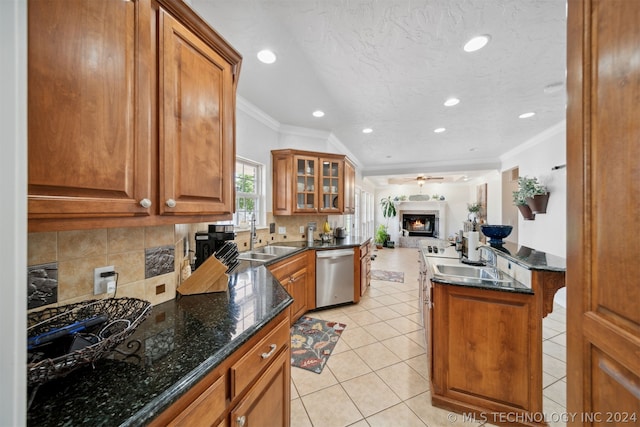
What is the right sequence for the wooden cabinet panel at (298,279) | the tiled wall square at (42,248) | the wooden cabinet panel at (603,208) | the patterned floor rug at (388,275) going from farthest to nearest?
the patterned floor rug at (388,275), the wooden cabinet panel at (298,279), the tiled wall square at (42,248), the wooden cabinet panel at (603,208)

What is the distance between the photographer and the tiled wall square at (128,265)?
1.05 meters

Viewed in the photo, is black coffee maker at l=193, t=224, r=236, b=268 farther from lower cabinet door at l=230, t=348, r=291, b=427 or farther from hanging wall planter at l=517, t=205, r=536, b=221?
hanging wall planter at l=517, t=205, r=536, b=221

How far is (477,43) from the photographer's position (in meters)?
1.82

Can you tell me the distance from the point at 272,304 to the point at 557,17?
255cm

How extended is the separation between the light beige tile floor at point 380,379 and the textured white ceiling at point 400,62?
2.65 meters

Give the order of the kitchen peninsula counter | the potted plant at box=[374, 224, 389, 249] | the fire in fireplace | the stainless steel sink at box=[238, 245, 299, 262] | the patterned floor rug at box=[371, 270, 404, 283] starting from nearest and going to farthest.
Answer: the kitchen peninsula counter
the stainless steel sink at box=[238, 245, 299, 262]
the patterned floor rug at box=[371, 270, 404, 283]
the potted plant at box=[374, 224, 389, 249]
the fire in fireplace

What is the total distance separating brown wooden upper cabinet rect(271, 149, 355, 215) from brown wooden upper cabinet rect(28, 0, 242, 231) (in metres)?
2.11

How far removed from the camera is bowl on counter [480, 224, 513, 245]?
223cm

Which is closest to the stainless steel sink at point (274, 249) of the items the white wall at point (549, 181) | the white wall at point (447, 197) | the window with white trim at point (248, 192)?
the window with white trim at point (248, 192)

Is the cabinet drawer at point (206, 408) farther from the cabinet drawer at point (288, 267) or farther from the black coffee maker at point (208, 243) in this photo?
the cabinet drawer at point (288, 267)

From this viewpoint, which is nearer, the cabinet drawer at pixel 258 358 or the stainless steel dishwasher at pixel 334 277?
the cabinet drawer at pixel 258 358

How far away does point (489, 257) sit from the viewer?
2197 mm

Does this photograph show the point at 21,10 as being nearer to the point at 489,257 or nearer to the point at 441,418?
the point at 441,418

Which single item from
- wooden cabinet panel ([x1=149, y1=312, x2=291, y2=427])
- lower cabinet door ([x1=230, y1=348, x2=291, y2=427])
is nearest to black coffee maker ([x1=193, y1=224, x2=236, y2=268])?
wooden cabinet panel ([x1=149, y1=312, x2=291, y2=427])
